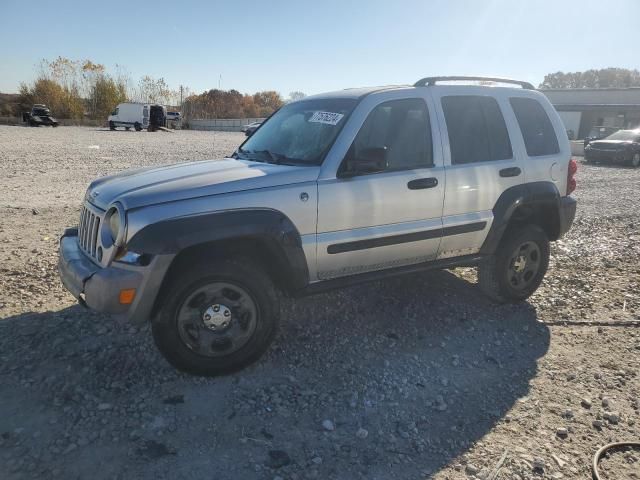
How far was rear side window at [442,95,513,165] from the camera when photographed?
171 inches

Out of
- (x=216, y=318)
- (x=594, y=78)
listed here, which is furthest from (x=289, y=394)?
(x=594, y=78)

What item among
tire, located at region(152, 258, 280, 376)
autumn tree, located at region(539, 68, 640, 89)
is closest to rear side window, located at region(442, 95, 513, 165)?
tire, located at region(152, 258, 280, 376)

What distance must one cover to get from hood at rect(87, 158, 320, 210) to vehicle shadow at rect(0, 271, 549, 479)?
117 centimetres

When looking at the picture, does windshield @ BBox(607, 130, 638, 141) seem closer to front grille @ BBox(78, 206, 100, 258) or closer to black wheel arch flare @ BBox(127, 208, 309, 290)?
black wheel arch flare @ BBox(127, 208, 309, 290)

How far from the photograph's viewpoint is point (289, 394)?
3.38 metres

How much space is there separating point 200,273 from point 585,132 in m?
54.2

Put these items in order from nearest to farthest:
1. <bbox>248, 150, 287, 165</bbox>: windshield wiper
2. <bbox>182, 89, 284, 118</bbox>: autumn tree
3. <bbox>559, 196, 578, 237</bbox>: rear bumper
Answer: <bbox>248, 150, 287, 165</bbox>: windshield wiper, <bbox>559, 196, 578, 237</bbox>: rear bumper, <bbox>182, 89, 284, 118</bbox>: autumn tree

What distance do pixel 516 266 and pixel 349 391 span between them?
7.79ft

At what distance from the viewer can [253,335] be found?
3561mm

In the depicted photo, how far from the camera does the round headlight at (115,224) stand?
3181 mm

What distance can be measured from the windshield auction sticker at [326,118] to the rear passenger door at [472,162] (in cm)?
91

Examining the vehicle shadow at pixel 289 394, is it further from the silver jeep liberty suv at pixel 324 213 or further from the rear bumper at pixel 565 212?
the rear bumper at pixel 565 212

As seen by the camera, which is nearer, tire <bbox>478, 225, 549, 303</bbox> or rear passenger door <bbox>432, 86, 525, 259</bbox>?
rear passenger door <bbox>432, 86, 525, 259</bbox>

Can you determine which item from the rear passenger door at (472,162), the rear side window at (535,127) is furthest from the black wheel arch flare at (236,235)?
the rear side window at (535,127)
